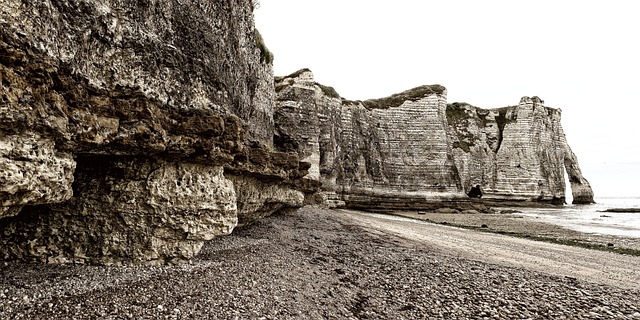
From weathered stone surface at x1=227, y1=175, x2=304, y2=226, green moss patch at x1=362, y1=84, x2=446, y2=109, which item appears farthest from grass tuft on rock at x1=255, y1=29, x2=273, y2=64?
green moss patch at x1=362, y1=84, x2=446, y2=109

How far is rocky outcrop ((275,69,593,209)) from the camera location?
102 ft

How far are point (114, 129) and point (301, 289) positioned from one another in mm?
4263

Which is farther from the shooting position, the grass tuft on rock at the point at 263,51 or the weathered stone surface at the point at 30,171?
the grass tuft on rock at the point at 263,51

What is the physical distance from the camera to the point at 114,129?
17.1 ft

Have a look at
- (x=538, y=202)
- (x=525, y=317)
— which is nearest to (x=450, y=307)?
(x=525, y=317)

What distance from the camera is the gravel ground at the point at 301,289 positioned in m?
4.70

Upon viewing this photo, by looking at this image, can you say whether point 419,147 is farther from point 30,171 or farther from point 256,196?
point 30,171

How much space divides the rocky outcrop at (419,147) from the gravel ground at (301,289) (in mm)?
21676

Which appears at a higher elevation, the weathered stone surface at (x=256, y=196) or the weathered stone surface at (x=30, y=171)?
the weathered stone surface at (x=30, y=171)

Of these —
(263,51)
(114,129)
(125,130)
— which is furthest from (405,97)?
(114,129)

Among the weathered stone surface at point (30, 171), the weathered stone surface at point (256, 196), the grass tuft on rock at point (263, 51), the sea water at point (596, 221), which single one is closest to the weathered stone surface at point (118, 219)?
the weathered stone surface at point (30, 171)

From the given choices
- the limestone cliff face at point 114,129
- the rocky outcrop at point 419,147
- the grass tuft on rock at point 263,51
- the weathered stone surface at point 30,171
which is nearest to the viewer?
the weathered stone surface at point 30,171

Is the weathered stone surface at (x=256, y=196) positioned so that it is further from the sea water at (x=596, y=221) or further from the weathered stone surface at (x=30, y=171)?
the sea water at (x=596, y=221)

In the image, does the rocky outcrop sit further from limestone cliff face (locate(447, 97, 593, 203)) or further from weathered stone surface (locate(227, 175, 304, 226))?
weathered stone surface (locate(227, 175, 304, 226))
